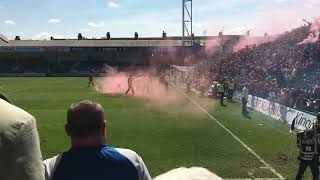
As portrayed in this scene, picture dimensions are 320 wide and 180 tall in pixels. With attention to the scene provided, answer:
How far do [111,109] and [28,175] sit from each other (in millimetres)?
26250

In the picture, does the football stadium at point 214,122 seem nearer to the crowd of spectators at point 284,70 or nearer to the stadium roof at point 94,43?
the crowd of spectators at point 284,70

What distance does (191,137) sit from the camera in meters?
18.1

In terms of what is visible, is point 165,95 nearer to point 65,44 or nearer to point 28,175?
point 28,175

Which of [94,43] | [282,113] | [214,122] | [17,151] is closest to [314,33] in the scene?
[282,113]

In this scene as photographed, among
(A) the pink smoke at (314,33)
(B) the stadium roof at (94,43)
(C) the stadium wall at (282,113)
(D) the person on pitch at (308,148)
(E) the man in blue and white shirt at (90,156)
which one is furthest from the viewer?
(B) the stadium roof at (94,43)

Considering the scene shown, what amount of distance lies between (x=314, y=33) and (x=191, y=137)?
2045cm

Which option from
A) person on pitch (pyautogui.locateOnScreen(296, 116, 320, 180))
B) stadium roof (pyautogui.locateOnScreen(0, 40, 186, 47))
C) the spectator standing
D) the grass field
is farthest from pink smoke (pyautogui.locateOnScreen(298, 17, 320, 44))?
stadium roof (pyautogui.locateOnScreen(0, 40, 186, 47))

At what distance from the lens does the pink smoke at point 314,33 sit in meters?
33.5

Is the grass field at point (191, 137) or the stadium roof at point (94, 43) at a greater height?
the stadium roof at point (94, 43)

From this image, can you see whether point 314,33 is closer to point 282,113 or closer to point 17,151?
point 282,113

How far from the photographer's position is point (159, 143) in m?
16.8

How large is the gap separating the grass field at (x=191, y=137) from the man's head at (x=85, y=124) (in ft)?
15.6

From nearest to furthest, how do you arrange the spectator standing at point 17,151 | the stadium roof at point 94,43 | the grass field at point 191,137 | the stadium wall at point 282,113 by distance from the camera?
1. the spectator standing at point 17,151
2. the grass field at point 191,137
3. the stadium wall at point 282,113
4. the stadium roof at point 94,43

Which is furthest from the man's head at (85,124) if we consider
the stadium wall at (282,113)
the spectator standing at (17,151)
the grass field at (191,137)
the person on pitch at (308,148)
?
the stadium wall at (282,113)
